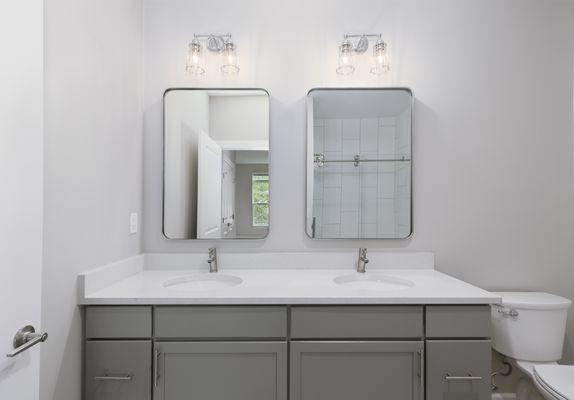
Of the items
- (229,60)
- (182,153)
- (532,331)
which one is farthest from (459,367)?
(229,60)

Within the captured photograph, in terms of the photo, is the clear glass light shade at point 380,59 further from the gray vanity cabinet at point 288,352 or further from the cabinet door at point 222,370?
the cabinet door at point 222,370

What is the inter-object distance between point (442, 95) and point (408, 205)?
0.69 metres

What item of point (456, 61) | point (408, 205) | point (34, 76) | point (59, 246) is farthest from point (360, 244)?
point (34, 76)

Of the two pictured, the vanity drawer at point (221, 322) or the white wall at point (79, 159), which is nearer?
the white wall at point (79, 159)

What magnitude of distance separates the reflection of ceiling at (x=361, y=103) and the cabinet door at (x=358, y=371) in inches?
49.0

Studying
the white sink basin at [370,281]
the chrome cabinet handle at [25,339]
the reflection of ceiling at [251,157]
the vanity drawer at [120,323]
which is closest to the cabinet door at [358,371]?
the white sink basin at [370,281]

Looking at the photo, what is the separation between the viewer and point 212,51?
192cm

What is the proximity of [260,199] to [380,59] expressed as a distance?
3.52ft

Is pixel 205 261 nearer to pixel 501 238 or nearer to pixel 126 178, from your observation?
pixel 126 178

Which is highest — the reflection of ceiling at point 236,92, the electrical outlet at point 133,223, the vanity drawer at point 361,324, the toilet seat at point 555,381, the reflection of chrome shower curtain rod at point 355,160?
the reflection of ceiling at point 236,92

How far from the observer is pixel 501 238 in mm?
1953

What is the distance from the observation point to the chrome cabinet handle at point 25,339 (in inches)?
32.4

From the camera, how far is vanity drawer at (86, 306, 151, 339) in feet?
4.54

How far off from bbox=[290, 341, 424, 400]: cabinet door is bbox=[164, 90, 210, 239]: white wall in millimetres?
979
